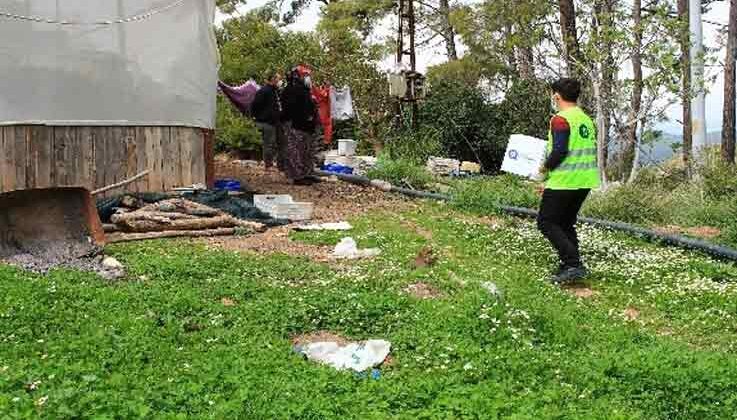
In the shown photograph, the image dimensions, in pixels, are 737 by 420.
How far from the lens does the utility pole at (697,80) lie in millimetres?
12656

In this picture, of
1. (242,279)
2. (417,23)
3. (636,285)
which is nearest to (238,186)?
(242,279)

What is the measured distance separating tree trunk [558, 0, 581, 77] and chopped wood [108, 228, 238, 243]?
640 cm

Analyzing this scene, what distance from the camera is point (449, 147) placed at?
19766mm

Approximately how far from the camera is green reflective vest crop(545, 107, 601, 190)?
655 cm

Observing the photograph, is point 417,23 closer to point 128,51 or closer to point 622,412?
point 128,51

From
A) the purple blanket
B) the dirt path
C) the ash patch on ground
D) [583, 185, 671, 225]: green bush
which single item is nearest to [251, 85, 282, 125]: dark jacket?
the dirt path

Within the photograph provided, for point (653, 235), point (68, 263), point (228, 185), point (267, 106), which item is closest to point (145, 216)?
point (68, 263)

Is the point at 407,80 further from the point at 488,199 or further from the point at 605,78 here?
the point at 488,199

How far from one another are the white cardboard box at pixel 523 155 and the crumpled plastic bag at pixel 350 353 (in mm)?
13008

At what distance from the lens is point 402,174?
13773mm

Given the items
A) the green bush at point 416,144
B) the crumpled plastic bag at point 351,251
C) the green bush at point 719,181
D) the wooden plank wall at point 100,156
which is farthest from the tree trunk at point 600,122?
the wooden plank wall at point 100,156

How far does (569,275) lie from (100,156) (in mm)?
6029

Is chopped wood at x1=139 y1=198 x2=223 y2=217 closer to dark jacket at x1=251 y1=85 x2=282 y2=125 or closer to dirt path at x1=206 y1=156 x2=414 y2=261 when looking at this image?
dirt path at x1=206 y1=156 x2=414 y2=261

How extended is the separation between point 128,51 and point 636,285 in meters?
6.73
